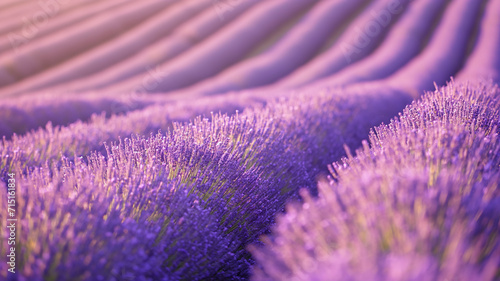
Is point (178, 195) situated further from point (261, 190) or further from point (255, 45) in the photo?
point (255, 45)

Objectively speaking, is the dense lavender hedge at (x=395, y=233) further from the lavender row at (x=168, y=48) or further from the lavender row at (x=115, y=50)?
the lavender row at (x=115, y=50)

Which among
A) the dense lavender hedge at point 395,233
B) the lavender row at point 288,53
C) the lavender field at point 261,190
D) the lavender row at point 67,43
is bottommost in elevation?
the dense lavender hedge at point 395,233

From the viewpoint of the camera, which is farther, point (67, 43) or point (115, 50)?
point (67, 43)

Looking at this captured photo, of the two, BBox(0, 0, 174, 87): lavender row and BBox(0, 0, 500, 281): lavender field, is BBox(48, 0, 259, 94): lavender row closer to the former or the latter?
BBox(0, 0, 174, 87): lavender row

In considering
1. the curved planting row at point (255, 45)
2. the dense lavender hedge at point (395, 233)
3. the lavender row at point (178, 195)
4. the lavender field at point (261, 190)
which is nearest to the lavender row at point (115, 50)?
the curved planting row at point (255, 45)

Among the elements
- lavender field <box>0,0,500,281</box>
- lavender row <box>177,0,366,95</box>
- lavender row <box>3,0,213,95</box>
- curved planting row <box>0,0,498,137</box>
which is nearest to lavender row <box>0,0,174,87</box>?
curved planting row <box>0,0,498,137</box>

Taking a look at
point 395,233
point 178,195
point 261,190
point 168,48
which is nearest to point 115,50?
point 168,48

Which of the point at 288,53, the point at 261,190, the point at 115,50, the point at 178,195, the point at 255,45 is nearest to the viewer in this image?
the point at 178,195

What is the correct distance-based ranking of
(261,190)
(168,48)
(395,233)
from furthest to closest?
(168,48)
(261,190)
(395,233)

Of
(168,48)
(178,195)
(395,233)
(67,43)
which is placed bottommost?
(395,233)

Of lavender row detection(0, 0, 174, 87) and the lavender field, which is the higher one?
lavender row detection(0, 0, 174, 87)

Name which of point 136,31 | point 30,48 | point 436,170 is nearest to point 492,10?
point 136,31
